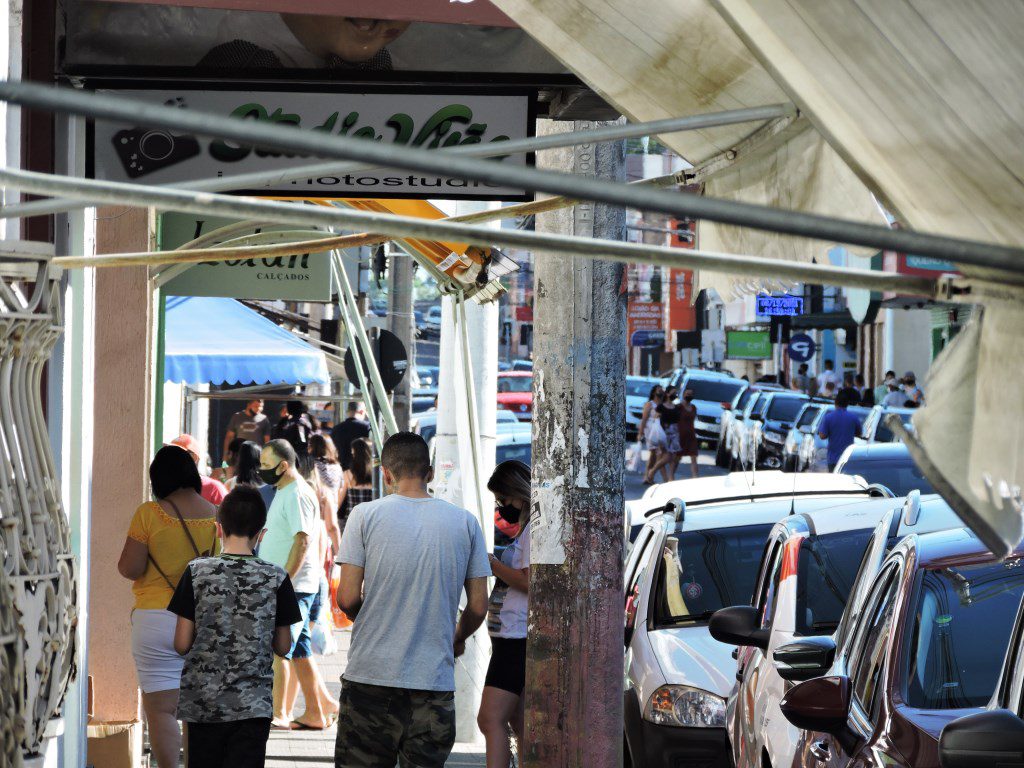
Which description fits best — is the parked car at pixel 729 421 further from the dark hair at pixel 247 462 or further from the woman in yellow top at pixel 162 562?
the woman in yellow top at pixel 162 562

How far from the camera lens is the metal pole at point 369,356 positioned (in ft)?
49.6

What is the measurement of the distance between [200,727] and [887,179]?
15.2ft

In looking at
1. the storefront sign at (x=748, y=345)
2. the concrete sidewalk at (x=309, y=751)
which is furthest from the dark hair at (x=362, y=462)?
the storefront sign at (x=748, y=345)

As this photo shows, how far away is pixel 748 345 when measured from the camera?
51125 millimetres

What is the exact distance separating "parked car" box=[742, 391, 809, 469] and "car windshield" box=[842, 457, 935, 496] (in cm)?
1434

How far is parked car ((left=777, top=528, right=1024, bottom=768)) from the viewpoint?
5129 millimetres

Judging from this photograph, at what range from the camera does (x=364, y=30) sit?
6.95 m

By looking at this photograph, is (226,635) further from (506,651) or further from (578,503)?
(506,651)

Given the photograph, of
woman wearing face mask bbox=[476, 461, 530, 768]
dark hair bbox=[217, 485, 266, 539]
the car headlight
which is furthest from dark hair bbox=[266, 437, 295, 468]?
dark hair bbox=[217, 485, 266, 539]

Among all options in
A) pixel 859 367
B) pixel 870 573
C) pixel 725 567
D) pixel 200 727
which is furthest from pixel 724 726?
pixel 859 367

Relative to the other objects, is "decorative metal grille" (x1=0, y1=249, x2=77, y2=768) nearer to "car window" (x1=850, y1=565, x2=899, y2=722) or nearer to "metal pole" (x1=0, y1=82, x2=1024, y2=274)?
"metal pole" (x1=0, y1=82, x2=1024, y2=274)

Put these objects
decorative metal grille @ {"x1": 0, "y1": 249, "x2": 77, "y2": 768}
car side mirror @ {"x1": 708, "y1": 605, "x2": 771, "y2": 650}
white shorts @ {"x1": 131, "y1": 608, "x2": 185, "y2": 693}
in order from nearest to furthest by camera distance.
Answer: decorative metal grille @ {"x1": 0, "y1": 249, "x2": 77, "y2": 768} → car side mirror @ {"x1": 708, "y1": 605, "x2": 771, "y2": 650} → white shorts @ {"x1": 131, "y1": 608, "x2": 185, "y2": 693}

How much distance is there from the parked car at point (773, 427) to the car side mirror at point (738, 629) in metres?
22.3

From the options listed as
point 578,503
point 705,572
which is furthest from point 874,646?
point 705,572
